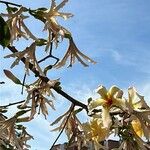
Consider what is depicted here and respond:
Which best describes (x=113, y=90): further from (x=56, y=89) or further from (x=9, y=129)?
(x=9, y=129)

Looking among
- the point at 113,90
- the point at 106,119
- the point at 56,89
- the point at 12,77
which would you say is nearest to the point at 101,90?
the point at 113,90

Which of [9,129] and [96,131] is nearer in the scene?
[96,131]

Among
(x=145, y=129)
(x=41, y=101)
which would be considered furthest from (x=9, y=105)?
(x=145, y=129)

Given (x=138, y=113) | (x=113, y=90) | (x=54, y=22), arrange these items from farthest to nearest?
1. (x=54, y=22)
2. (x=113, y=90)
3. (x=138, y=113)

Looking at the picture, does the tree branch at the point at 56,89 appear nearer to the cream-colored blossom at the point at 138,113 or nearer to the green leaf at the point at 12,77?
the green leaf at the point at 12,77

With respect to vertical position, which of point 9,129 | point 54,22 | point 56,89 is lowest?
point 9,129

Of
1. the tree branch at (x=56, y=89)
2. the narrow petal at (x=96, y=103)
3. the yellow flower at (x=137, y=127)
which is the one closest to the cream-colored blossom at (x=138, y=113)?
the yellow flower at (x=137, y=127)

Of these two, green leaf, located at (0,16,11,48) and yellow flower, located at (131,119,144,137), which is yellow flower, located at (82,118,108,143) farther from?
green leaf, located at (0,16,11,48)

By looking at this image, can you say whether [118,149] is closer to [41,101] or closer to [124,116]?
[124,116]
